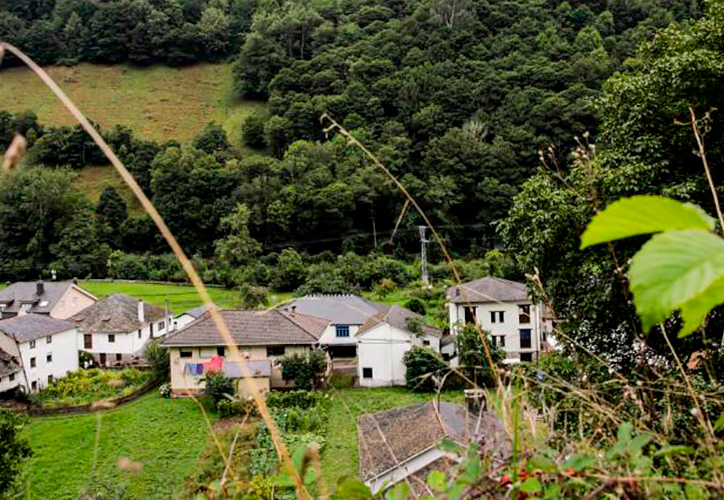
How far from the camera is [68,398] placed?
2061 cm

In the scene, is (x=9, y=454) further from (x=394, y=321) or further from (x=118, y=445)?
(x=394, y=321)

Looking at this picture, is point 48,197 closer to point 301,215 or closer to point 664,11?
point 301,215

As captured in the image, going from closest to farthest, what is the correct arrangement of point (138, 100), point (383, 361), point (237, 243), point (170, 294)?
point (383, 361)
point (170, 294)
point (237, 243)
point (138, 100)

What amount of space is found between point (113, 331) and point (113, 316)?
2.94ft

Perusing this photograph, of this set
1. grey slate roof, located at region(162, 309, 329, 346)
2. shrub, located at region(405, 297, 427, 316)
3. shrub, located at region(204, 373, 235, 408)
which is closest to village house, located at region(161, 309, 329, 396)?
grey slate roof, located at region(162, 309, 329, 346)

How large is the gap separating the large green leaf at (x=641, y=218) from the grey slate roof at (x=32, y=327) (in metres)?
23.5

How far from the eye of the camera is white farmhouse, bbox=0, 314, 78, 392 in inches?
843

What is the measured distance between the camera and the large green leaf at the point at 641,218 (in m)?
0.61

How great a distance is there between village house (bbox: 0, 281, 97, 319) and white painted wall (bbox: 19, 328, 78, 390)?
18.5ft

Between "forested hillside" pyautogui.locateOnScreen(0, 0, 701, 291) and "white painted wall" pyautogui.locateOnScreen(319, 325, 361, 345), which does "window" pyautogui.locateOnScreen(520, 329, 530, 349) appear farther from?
"forested hillside" pyautogui.locateOnScreen(0, 0, 701, 291)

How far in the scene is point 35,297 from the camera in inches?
1184

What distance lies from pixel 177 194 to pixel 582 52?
1533 inches

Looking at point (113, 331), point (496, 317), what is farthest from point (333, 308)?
point (113, 331)

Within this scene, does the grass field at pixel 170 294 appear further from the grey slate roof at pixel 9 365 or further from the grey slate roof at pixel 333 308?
the grey slate roof at pixel 9 365
